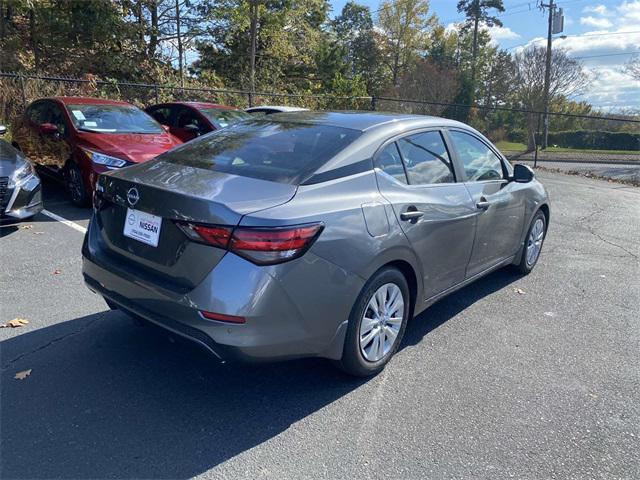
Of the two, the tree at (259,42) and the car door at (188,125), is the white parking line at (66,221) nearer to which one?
the car door at (188,125)

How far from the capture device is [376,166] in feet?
10.7

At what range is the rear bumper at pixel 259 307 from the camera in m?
2.51

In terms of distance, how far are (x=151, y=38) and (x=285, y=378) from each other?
67.2 feet

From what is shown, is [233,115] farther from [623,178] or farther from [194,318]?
[623,178]

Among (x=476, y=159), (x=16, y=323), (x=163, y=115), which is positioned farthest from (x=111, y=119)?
(x=476, y=159)

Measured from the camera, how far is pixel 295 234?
8.46 feet

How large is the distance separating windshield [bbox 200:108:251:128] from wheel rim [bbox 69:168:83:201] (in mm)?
2759

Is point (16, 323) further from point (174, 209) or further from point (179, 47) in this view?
point (179, 47)

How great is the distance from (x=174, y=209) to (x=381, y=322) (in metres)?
1.44

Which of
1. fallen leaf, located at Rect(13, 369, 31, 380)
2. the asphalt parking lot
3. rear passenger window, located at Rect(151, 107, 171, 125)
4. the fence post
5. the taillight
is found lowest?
the asphalt parking lot

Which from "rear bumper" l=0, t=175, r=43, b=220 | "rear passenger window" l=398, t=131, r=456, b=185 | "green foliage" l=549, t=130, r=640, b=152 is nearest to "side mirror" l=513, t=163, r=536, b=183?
"rear passenger window" l=398, t=131, r=456, b=185

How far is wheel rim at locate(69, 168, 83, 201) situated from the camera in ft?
23.3

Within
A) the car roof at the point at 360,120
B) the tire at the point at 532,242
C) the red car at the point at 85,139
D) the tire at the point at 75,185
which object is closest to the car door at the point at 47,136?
the red car at the point at 85,139

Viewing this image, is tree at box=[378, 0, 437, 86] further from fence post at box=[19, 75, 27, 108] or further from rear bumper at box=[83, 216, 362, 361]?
rear bumper at box=[83, 216, 362, 361]
